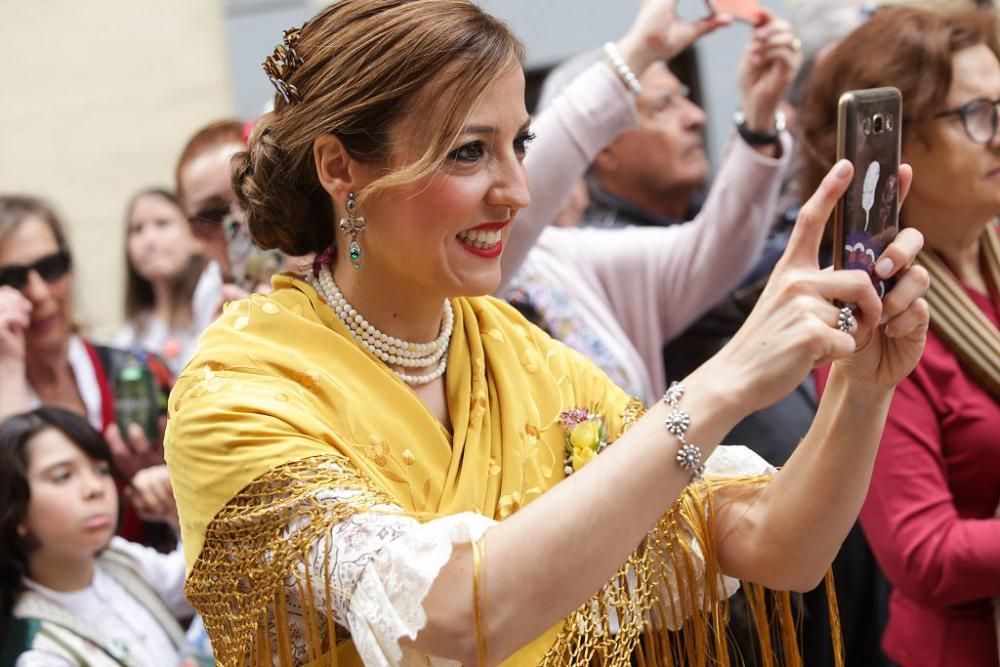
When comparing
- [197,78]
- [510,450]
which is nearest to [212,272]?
[510,450]

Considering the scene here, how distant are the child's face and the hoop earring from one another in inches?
52.6

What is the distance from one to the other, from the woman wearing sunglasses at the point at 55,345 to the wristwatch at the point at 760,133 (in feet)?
5.46

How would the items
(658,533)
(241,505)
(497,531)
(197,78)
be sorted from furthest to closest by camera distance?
(197,78)
(658,533)
(241,505)
(497,531)

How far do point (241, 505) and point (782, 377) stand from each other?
693 mm

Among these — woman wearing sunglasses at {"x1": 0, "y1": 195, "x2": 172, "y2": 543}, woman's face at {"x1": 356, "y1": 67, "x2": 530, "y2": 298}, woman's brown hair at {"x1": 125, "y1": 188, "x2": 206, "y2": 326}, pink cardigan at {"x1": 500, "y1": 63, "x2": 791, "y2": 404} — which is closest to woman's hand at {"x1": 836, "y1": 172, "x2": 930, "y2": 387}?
woman's face at {"x1": 356, "y1": 67, "x2": 530, "y2": 298}

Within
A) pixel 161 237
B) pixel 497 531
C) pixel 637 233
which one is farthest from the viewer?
pixel 161 237

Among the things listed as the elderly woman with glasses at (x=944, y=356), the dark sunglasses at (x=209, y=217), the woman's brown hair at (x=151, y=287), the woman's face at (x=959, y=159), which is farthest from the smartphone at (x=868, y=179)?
the woman's brown hair at (x=151, y=287)

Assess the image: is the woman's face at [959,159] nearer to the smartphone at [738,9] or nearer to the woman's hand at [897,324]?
the smartphone at [738,9]

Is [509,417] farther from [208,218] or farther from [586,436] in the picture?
[208,218]

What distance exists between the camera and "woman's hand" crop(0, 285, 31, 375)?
3348 mm

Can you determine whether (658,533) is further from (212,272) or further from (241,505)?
(212,272)

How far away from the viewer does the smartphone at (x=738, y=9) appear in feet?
10.0

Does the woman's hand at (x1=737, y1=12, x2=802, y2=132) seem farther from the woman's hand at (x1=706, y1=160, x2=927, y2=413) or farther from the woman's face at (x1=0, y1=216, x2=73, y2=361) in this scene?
the woman's face at (x1=0, y1=216, x2=73, y2=361)

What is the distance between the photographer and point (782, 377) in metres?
1.61
